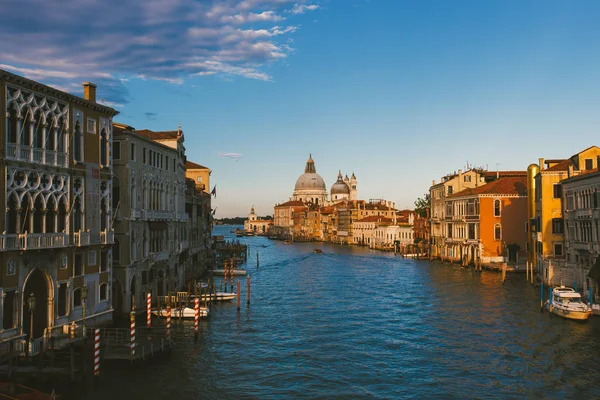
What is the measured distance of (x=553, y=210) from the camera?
3625 cm

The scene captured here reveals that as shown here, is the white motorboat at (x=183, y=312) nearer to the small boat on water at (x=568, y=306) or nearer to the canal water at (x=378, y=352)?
the canal water at (x=378, y=352)

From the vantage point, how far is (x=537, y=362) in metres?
20.9

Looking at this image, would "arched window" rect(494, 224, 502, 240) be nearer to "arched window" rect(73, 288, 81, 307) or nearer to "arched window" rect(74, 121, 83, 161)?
"arched window" rect(73, 288, 81, 307)

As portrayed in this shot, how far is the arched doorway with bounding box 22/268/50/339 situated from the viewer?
18656 mm

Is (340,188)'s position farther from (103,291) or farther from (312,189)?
(103,291)

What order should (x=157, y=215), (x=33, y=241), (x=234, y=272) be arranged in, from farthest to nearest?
(x=234, y=272)
(x=157, y=215)
(x=33, y=241)

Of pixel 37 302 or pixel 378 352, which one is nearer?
pixel 37 302

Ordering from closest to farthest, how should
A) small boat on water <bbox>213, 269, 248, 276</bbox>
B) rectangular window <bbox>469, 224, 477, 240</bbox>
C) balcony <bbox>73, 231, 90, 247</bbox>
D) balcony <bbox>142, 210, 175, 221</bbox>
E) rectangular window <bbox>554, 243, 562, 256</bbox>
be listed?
balcony <bbox>73, 231, 90, 247</bbox> → balcony <bbox>142, 210, 175, 221</bbox> → rectangular window <bbox>554, 243, 562, 256</bbox> → small boat on water <bbox>213, 269, 248, 276</bbox> → rectangular window <bbox>469, 224, 477, 240</bbox>

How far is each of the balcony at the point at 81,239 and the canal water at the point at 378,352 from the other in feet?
16.7

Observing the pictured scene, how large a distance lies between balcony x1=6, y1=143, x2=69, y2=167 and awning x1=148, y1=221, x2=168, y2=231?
9144 millimetres

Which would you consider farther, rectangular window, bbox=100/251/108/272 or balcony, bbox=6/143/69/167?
rectangular window, bbox=100/251/108/272

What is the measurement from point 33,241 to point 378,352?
13.4 meters

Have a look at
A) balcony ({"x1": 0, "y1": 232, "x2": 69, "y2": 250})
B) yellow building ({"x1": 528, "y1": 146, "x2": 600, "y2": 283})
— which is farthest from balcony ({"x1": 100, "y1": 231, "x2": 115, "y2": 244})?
yellow building ({"x1": 528, "y1": 146, "x2": 600, "y2": 283})

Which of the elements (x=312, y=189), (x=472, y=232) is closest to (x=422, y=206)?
(x=472, y=232)
